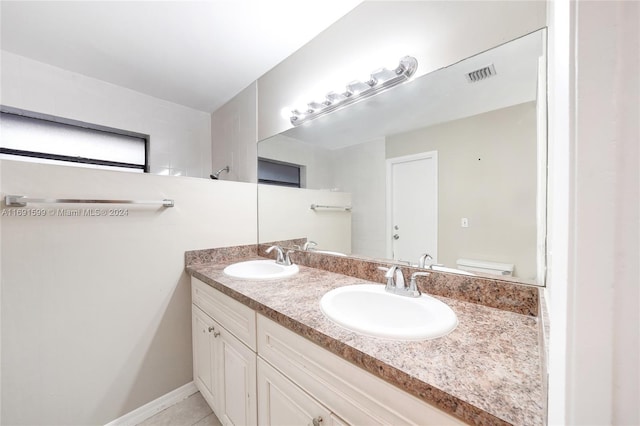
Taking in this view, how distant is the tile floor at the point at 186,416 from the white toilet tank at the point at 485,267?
1593 millimetres

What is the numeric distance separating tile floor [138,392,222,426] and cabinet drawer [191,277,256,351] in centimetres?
63

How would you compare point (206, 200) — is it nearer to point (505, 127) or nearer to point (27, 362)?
point (27, 362)

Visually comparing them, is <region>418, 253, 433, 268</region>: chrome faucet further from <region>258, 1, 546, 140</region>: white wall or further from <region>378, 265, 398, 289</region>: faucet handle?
<region>258, 1, 546, 140</region>: white wall

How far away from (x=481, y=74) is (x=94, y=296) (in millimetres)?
2108

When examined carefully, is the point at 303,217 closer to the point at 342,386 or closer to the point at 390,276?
the point at 390,276

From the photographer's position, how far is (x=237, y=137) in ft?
7.16

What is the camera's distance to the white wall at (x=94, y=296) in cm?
113

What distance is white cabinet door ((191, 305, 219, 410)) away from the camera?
136cm

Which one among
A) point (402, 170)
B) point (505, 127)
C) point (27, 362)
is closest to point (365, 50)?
point (402, 170)

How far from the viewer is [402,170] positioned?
1.18m

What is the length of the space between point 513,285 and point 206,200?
5.69 ft

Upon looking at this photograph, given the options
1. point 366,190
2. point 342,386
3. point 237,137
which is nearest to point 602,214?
point 342,386

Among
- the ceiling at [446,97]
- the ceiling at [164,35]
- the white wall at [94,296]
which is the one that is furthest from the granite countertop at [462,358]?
the ceiling at [164,35]

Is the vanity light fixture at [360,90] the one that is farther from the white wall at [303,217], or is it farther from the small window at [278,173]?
the white wall at [303,217]
